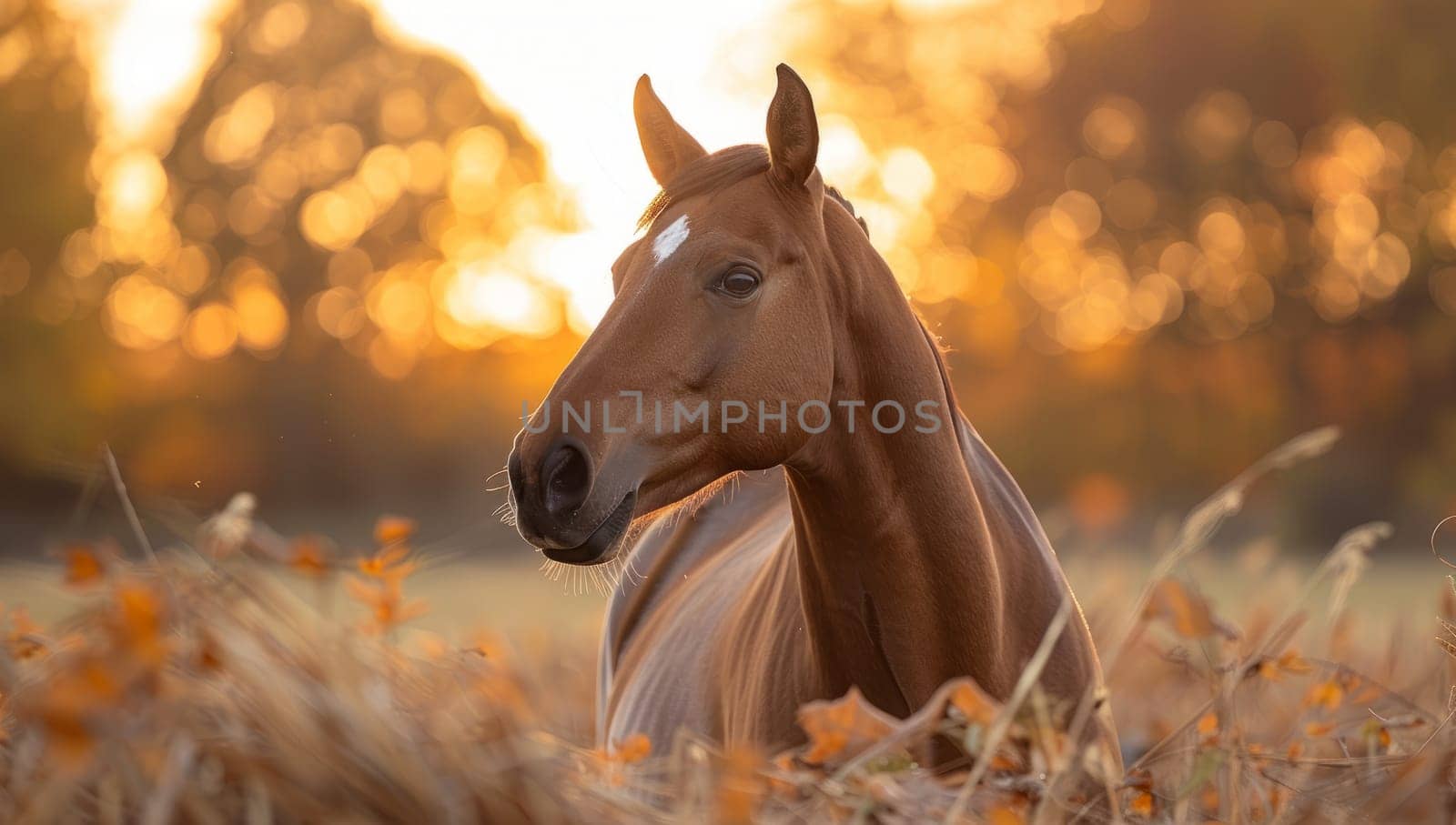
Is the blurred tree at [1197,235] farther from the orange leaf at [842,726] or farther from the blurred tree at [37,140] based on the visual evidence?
the orange leaf at [842,726]

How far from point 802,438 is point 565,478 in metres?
0.54

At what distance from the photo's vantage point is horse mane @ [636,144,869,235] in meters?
2.90

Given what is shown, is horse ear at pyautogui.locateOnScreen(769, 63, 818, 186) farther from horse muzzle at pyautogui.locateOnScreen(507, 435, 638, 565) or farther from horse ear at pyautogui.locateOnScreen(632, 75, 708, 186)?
horse muzzle at pyautogui.locateOnScreen(507, 435, 638, 565)

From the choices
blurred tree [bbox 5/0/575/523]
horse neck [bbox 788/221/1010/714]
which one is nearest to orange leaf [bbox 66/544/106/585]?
horse neck [bbox 788/221/1010/714]

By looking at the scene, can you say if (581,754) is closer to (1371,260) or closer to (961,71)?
(1371,260)

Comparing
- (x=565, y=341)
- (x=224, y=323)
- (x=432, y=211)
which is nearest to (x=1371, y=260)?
(x=565, y=341)

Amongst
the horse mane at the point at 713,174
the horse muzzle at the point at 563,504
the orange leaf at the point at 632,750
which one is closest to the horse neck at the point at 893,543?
the horse mane at the point at 713,174

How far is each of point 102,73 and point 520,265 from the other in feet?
28.0

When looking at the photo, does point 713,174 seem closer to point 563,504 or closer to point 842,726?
point 563,504

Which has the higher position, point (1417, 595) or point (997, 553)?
point (997, 553)

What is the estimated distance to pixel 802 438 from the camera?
2.75 meters

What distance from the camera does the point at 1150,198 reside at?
83.6ft

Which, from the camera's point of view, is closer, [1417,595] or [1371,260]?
[1417,595]

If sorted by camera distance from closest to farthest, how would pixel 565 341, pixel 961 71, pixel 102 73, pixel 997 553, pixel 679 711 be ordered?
pixel 997 553
pixel 679 711
pixel 565 341
pixel 102 73
pixel 961 71
